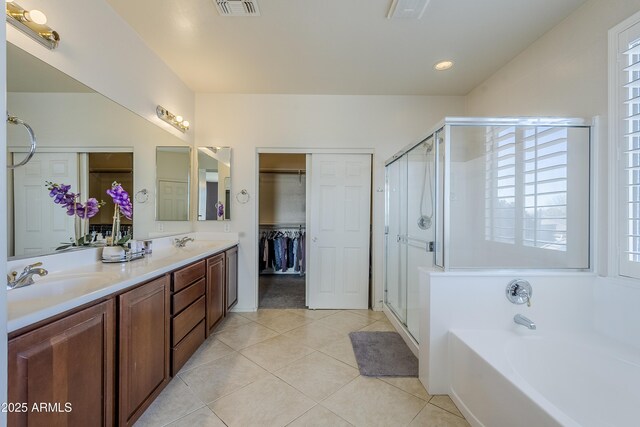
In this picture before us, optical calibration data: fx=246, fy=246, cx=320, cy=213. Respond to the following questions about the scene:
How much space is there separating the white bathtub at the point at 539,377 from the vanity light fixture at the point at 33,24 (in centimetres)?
293

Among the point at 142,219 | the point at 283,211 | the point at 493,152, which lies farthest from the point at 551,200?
the point at 283,211

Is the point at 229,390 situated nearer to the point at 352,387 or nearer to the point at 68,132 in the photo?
the point at 352,387

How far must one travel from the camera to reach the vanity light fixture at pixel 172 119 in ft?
7.68

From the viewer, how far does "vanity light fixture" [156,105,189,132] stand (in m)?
2.34

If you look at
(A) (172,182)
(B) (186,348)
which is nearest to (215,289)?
(B) (186,348)

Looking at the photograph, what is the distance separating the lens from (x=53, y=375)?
2.94ft

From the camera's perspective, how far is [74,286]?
1.19 meters

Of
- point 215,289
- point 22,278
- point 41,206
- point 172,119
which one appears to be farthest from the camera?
point 172,119

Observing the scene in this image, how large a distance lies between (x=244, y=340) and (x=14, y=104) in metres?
2.22

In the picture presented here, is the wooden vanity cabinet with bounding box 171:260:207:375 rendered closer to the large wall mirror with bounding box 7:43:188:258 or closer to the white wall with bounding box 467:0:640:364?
the large wall mirror with bounding box 7:43:188:258

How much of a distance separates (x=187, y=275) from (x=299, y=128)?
210cm

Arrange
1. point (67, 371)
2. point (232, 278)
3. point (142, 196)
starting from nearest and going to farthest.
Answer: point (67, 371), point (142, 196), point (232, 278)

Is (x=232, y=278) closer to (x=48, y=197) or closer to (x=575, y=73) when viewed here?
(x=48, y=197)

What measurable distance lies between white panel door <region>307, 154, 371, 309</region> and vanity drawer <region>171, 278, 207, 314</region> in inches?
55.4
